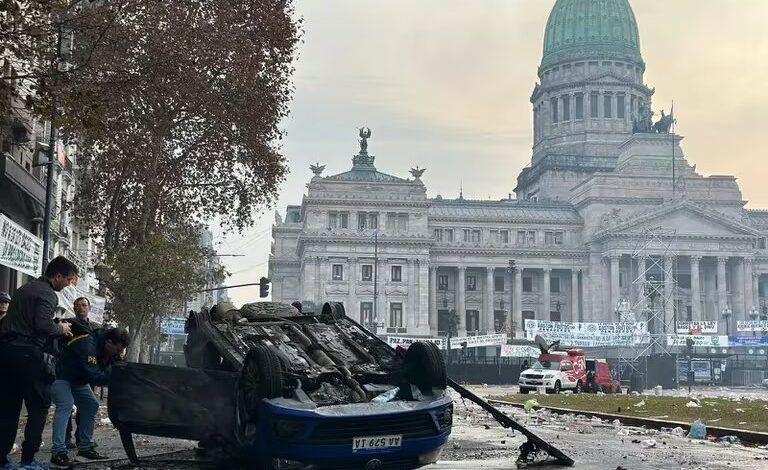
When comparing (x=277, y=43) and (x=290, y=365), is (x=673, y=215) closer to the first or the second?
(x=277, y=43)

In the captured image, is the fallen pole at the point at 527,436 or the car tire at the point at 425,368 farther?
the fallen pole at the point at 527,436

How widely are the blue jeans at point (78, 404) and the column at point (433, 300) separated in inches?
3576

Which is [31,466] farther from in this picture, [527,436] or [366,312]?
[366,312]

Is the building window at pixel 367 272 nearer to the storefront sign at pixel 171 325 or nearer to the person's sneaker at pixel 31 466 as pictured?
the storefront sign at pixel 171 325

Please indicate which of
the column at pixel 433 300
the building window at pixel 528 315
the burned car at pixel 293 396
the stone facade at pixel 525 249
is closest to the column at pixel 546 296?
the stone facade at pixel 525 249

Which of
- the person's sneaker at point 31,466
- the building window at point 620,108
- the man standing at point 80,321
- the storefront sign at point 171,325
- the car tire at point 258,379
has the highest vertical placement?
the building window at point 620,108

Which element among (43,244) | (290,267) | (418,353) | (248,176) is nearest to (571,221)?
(290,267)

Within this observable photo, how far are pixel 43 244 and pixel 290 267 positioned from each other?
85.3 metres

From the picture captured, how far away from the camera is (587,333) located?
6956 centimetres

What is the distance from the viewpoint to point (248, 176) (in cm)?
3291

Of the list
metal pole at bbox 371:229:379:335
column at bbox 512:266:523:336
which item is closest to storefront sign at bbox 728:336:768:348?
column at bbox 512:266:523:336

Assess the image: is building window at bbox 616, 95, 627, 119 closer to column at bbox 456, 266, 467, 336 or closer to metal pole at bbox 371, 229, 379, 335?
column at bbox 456, 266, 467, 336

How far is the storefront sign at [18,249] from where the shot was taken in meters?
22.9

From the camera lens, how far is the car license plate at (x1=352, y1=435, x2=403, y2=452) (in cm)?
896
